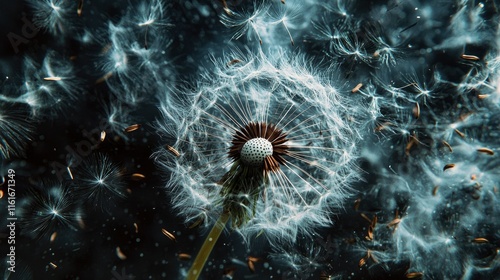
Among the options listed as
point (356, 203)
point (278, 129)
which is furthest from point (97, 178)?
point (356, 203)

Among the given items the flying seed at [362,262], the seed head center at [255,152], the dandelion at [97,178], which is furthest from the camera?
the flying seed at [362,262]

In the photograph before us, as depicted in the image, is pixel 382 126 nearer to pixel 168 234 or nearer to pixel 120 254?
pixel 168 234

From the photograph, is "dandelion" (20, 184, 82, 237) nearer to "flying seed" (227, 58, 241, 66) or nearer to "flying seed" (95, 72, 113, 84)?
"flying seed" (95, 72, 113, 84)

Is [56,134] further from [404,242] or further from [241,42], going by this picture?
[404,242]

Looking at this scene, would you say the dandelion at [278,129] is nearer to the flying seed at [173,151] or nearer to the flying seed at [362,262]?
the flying seed at [173,151]

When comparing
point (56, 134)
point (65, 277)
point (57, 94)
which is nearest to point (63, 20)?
point (57, 94)

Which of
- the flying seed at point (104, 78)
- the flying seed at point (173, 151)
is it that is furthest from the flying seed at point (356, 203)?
the flying seed at point (104, 78)

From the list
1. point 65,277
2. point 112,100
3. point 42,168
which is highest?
point 112,100
